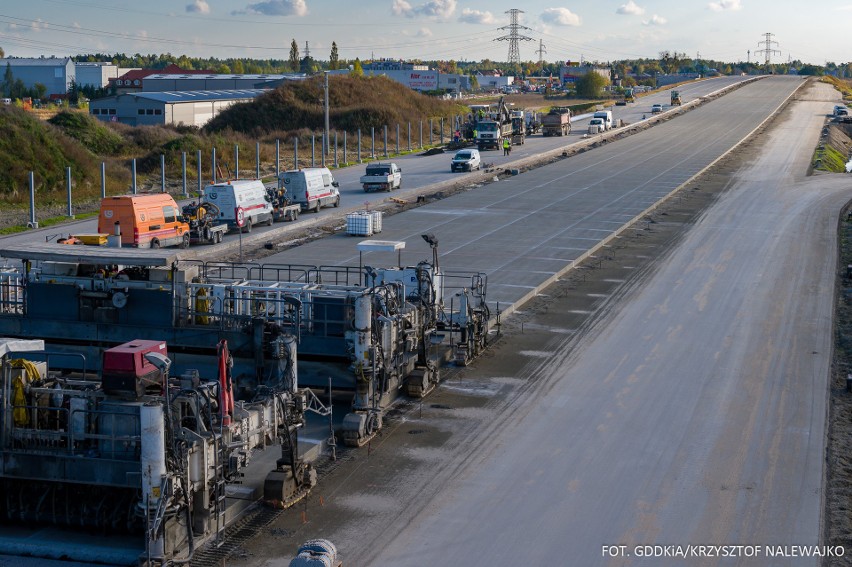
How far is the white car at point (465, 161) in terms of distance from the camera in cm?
6512

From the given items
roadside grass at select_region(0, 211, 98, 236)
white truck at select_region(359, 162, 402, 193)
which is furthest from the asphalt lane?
roadside grass at select_region(0, 211, 98, 236)

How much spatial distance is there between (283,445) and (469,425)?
178 inches

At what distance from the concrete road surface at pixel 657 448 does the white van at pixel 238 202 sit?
52.5 ft

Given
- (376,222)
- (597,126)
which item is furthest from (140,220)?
(597,126)

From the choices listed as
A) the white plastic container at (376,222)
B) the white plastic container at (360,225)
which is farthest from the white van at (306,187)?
the white plastic container at (360,225)

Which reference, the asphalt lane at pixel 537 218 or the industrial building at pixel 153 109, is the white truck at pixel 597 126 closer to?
the asphalt lane at pixel 537 218

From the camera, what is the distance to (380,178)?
182 feet

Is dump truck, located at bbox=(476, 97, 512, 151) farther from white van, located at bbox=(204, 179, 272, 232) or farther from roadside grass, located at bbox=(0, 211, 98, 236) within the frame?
white van, located at bbox=(204, 179, 272, 232)

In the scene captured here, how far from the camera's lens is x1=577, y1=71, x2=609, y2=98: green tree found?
6895 inches

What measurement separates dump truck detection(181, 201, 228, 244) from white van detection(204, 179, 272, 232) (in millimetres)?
260

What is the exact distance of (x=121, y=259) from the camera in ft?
67.5

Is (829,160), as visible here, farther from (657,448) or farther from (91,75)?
(91,75)

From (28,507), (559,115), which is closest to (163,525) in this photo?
(28,507)

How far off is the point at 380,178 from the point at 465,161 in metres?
11.0
